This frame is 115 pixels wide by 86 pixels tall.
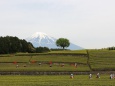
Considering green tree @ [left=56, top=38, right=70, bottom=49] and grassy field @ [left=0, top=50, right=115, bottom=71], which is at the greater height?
green tree @ [left=56, top=38, right=70, bottom=49]

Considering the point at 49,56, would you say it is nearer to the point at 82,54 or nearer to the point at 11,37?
the point at 82,54

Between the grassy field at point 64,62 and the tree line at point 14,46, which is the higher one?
the tree line at point 14,46

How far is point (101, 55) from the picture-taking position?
71.5 meters

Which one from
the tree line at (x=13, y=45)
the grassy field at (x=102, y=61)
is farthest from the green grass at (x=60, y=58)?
the tree line at (x=13, y=45)

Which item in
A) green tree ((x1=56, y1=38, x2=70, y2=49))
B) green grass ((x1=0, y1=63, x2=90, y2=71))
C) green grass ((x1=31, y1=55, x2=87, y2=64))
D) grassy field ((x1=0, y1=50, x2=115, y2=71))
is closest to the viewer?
green grass ((x1=0, y1=63, x2=90, y2=71))

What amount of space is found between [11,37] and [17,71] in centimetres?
4311

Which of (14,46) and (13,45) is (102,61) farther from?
(13,45)

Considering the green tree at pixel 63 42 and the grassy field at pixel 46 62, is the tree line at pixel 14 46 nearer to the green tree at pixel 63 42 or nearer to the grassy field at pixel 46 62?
the grassy field at pixel 46 62

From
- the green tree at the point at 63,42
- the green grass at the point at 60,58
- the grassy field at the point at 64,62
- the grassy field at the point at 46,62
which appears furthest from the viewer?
the green tree at the point at 63,42

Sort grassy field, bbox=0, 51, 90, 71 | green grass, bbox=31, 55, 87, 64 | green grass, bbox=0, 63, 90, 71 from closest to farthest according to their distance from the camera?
1. green grass, bbox=0, 63, 90, 71
2. grassy field, bbox=0, 51, 90, 71
3. green grass, bbox=31, 55, 87, 64

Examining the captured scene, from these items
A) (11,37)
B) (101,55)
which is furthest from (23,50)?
(101,55)

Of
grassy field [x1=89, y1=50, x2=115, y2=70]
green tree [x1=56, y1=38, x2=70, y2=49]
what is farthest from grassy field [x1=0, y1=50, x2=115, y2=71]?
green tree [x1=56, y1=38, x2=70, y2=49]

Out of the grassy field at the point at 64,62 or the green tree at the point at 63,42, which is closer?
the grassy field at the point at 64,62

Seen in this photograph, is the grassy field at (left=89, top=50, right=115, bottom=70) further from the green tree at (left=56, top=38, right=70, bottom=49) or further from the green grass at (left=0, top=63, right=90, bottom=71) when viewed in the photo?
the green tree at (left=56, top=38, right=70, bottom=49)
